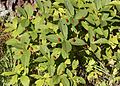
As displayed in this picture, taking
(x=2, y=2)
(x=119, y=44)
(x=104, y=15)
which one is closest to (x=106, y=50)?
(x=119, y=44)

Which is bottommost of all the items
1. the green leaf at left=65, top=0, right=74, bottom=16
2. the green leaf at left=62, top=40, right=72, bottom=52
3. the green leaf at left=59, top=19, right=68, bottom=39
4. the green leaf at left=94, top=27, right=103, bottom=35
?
the green leaf at left=62, top=40, right=72, bottom=52

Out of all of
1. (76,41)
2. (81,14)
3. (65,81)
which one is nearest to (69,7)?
(81,14)

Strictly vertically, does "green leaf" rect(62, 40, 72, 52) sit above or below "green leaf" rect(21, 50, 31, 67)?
above

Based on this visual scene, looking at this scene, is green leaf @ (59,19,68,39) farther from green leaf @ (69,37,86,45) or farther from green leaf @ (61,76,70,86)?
green leaf @ (61,76,70,86)

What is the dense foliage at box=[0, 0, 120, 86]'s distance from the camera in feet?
10.2

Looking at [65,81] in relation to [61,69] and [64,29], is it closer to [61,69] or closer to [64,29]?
[61,69]

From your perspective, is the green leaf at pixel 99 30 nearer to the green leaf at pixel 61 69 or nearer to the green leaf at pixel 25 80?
the green leaf at pixel 61 69

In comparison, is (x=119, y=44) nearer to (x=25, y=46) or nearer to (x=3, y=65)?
(x=25, y=46)

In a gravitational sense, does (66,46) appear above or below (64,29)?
below

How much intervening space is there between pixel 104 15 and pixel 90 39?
0.23 m

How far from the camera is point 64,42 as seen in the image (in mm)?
3020

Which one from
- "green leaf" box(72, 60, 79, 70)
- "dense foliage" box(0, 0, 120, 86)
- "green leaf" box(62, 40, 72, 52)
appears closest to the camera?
"green leaf" box(62, 40, 72, 52)

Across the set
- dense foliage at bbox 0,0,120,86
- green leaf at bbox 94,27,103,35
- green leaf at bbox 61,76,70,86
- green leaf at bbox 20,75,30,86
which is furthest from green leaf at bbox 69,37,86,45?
green leaf at bbox 20,75,30,86

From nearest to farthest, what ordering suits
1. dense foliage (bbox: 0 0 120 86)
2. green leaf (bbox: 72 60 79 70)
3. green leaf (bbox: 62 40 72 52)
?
green leaf (bbox: 62 40 72 52) < dense foliage (bbox: 0 0 120 86) < green leaf (bbox: 72 60 79 70)
